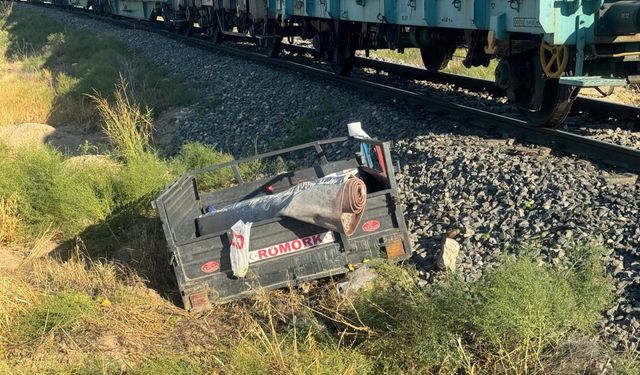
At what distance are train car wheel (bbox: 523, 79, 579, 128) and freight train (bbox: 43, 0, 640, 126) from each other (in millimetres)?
11

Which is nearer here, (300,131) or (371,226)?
(371,226)

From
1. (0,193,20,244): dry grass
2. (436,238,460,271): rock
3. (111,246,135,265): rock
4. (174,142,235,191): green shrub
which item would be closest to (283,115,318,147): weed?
(174,142,235,191): green shrub

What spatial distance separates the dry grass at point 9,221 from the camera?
25.1 ft

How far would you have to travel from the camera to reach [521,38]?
872 centimetres

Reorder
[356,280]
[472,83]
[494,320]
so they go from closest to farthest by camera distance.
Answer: [494,320], [356,280], [472,83]

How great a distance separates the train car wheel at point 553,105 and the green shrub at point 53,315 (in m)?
5.48

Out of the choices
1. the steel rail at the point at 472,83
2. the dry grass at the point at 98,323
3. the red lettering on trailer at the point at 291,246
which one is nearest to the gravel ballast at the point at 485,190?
the steel rail at the point at 472,83

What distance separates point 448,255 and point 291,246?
1.20 metres

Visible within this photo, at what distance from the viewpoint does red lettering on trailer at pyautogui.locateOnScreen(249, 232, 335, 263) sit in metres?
5.48

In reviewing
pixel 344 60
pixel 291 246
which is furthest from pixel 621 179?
pixel 344 60

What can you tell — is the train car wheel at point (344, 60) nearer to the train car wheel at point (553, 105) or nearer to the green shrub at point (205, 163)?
the green shrub at point (205, 163)

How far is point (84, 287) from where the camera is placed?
6.09 meters

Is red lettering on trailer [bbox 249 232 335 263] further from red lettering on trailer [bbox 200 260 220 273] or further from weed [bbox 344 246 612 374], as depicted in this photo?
weed [bbox 344 246 612 374]

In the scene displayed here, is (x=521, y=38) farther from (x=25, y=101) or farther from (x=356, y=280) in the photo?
(x=25, y=101)
